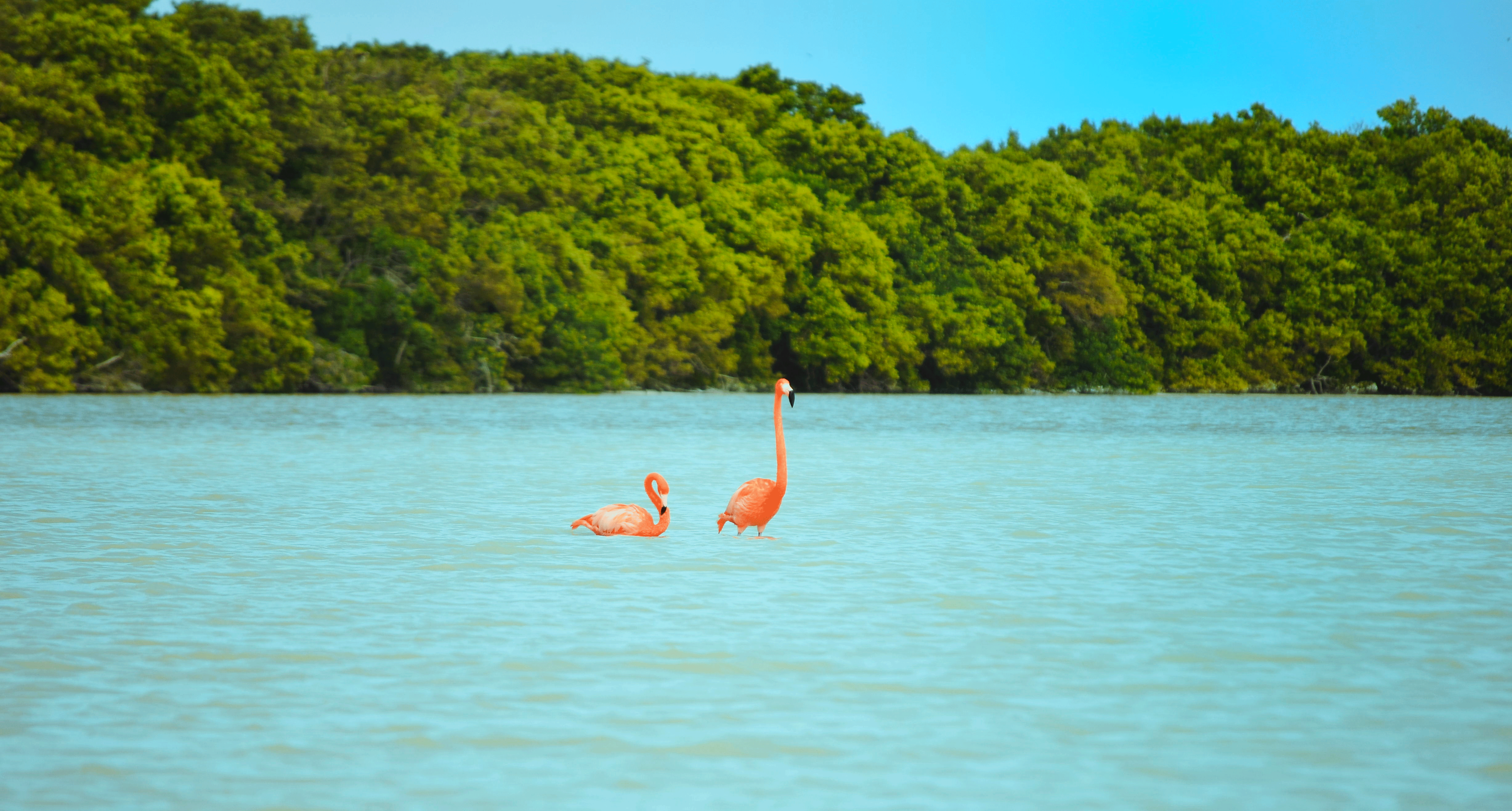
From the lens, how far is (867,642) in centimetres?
859

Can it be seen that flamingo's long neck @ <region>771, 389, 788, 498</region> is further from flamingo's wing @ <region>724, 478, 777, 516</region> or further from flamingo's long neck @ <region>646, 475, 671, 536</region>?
flamingo's long neck @ <region>646, 475, 671, 536</region>

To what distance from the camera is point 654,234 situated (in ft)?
211

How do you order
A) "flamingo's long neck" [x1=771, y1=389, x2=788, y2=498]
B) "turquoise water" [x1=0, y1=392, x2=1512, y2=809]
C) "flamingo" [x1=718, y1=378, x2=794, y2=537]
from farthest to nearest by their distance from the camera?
1. "flamingo" [x1=718, y1=378, x2=794, y2=537]
2. "flamingo's long neck" [x1=771, y1=389, x2=788, y2=498]
3. "turquoise water" [x1=0, y1=392, x2=1512, y2=809]

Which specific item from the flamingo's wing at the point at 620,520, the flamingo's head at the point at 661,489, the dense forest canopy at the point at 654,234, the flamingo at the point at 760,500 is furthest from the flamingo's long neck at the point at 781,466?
the dense forest canopy at the point at 654,234

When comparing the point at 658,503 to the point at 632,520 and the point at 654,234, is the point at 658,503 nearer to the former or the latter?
the point at 632,520

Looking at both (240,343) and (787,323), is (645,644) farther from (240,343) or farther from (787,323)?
(787,323)

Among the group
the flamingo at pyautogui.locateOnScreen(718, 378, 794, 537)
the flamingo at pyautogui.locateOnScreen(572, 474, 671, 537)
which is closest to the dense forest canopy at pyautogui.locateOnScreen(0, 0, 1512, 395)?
the flamingo at pyautogui.locateOnScreen(572, 474, 671, 537)

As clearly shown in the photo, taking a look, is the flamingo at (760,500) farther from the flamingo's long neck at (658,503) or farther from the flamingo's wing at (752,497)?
the flamingo's long neck at (658,503)

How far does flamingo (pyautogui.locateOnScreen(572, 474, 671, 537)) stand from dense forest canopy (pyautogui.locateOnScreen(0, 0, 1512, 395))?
36989 mm

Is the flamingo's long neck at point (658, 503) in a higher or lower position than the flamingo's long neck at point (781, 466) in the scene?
lower

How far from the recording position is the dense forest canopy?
163ft

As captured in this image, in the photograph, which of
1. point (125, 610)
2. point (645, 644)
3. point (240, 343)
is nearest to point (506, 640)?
point (645, 644)

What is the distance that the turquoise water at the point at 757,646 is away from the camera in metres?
5.93

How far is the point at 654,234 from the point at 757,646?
56449mm
